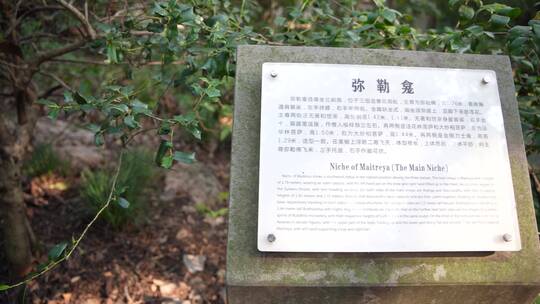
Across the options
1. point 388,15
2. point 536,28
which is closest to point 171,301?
point 388,15

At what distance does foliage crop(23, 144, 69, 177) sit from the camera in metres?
3.03

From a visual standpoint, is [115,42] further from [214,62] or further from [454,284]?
[454,284]

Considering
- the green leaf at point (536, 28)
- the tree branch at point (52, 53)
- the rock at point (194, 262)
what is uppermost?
the tree branch at point (52, 53)

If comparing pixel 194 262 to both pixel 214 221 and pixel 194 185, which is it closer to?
pixel 214 221

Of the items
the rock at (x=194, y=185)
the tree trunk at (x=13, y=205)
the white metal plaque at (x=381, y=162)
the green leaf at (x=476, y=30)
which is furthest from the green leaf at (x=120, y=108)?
the rock at (x=194, y=185)

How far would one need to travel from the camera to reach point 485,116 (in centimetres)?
167

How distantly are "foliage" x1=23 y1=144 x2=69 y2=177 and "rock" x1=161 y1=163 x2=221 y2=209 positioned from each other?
0.80 meters

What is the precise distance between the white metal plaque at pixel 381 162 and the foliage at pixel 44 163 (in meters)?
2.19

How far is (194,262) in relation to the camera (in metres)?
2.64

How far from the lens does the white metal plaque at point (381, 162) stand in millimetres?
1518

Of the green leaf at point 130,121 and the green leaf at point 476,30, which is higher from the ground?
the green leaf at point 476,30

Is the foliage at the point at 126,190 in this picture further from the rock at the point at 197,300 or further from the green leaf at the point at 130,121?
the green leaf at the point at 130,121

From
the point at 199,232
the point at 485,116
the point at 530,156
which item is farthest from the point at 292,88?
the point at 199,232

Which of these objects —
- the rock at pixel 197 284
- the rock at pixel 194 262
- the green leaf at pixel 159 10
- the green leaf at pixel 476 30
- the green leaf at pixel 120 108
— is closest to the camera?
the green leaf at pixel 120 108
